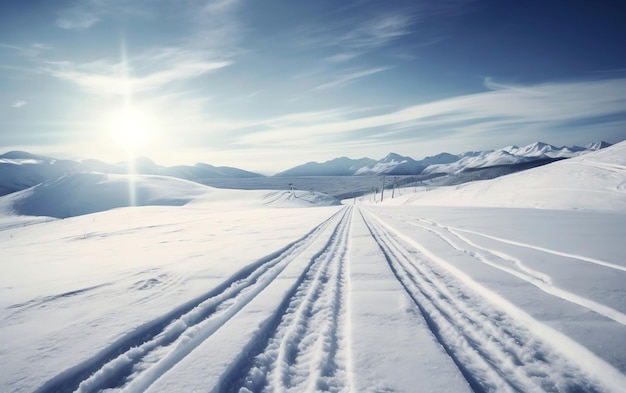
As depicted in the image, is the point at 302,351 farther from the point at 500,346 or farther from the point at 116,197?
the point at 116,197

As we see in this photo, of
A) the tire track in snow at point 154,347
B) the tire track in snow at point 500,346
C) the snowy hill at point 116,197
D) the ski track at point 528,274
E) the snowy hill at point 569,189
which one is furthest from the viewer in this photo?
the snowy hill at point 116,197

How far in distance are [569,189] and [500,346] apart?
107ft

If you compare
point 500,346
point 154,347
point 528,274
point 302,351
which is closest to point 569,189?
point 528,274

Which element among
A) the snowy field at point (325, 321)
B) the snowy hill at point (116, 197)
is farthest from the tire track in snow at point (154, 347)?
the snowy hill at point (116, 197)

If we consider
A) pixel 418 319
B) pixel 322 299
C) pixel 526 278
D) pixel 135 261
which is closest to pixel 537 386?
pixel 418 319

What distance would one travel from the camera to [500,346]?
309 centimetres

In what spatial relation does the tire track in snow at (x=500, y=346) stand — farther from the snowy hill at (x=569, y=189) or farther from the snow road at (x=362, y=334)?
the snowy hill at (x=569, y=189)

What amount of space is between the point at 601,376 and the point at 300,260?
553 cm

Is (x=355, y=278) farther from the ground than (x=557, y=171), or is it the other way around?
(x=557, y=171)

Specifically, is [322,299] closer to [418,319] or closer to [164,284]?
[418,319]

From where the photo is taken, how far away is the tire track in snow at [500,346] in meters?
2.52

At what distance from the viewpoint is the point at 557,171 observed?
117 feet

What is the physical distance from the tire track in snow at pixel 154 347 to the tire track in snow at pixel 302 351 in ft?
2.35

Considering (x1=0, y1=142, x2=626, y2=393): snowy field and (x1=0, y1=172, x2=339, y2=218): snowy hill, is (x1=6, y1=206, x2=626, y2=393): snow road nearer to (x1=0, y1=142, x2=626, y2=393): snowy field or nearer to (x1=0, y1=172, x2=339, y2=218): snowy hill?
→ (x1=0, y1=142, x2=626, y2=393): snowy field
